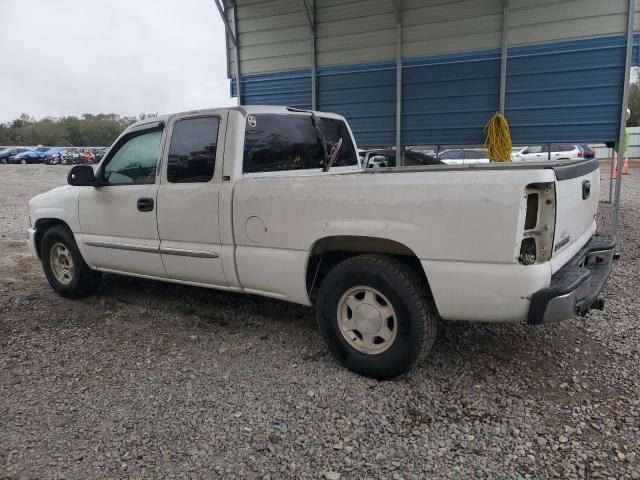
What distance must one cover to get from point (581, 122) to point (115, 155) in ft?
20.5

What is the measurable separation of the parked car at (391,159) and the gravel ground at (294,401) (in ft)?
20.3

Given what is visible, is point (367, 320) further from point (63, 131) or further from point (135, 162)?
point (63, 131)

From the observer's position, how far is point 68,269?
5.58 meters

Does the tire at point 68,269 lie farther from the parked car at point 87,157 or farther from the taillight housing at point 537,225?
the parked car at point 87,157

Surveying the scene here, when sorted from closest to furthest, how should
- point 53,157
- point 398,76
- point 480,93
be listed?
point 480,93 → point 398,76 → point 53,157

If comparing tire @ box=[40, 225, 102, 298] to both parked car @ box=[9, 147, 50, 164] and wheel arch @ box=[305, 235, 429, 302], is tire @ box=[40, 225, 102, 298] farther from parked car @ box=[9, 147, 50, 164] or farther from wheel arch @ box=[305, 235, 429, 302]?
parked car @ box=[9, 147, 50, 164]

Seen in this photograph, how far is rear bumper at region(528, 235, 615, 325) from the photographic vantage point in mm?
2904

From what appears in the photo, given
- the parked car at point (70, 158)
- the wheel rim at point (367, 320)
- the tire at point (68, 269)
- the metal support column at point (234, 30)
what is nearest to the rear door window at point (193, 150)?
→ the wheel rim at point (367, 320)

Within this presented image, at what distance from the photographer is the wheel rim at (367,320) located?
3.46 metres

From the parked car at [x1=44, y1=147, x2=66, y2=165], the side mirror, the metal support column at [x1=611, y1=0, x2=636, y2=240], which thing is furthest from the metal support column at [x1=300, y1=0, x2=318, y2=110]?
the parked car at [x1=44, y1=147, x2=66, y2=165]

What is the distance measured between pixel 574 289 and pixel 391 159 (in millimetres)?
8560

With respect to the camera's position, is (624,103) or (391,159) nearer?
(624,103)

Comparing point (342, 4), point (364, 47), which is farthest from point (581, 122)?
point (342, 4)

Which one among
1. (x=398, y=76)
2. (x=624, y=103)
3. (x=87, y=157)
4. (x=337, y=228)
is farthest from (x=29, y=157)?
(x=337, y=228)
